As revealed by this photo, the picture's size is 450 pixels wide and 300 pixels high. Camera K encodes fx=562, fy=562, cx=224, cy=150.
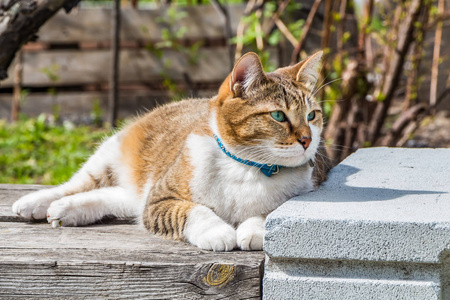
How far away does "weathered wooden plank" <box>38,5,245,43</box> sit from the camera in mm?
5758

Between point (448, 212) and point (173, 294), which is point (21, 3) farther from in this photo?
point (448, 212)

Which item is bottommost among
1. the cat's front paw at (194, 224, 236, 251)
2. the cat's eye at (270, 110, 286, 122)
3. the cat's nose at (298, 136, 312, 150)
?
the cat's front paw at (194, 224, 236, 251)

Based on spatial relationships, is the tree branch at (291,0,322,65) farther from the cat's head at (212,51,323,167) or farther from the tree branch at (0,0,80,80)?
the cat's head at (212,51,323,167)

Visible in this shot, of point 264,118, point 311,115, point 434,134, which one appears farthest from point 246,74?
point 434,134

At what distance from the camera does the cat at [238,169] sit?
193 cm

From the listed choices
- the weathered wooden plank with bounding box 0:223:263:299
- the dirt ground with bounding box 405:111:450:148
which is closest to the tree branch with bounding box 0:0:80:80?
the weathered wooden plank with bounding box 0:223:263:299

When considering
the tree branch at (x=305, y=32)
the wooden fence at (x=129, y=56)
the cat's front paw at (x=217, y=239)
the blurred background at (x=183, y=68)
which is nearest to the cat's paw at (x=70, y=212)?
the cat's front paw at (x=217, y=239)

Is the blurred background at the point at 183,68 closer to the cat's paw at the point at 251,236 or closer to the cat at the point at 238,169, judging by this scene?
the cat at the point at 238,169

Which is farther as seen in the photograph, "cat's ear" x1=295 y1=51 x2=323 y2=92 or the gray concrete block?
"cat's ear" x1=295 y1=51 x2=323 y2=92

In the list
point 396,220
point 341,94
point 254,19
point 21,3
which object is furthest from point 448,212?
point 254,19

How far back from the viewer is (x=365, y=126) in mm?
4465

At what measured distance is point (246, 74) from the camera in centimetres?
198

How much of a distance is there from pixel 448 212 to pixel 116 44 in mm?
3888

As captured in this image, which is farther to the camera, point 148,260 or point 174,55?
point 174,55
